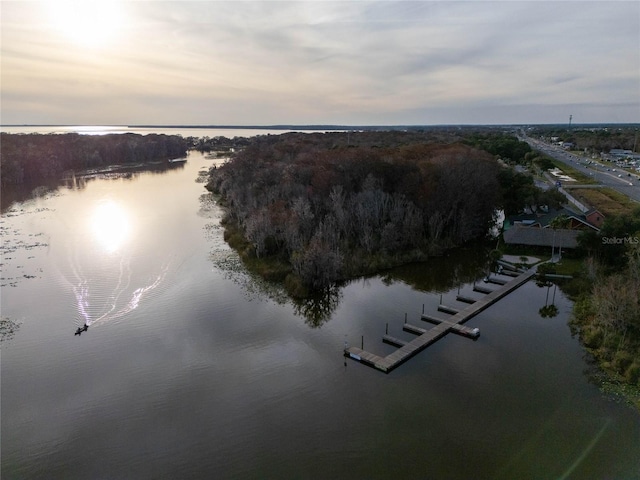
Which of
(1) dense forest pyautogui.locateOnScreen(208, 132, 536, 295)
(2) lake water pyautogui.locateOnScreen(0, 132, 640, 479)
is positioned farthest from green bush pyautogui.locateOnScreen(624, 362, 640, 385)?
(1) dense forest pyautogui.locateOnScreen(208, 132, 536, 295)

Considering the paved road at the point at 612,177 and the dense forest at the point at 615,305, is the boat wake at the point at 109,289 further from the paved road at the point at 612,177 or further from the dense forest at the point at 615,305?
the paved road at the point at 612,177

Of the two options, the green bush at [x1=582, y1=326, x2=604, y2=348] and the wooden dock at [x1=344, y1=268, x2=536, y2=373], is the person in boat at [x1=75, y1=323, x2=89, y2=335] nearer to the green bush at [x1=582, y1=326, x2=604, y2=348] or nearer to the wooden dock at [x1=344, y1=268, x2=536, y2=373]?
the wooden dock at [x1=344, y1=268, x2=536, y2=373]

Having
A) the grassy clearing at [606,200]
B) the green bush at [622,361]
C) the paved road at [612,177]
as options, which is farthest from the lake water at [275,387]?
the paved road at [612,177]

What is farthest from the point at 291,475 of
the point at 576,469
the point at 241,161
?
the point at 241,161

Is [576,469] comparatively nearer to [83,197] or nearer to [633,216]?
[633,216]

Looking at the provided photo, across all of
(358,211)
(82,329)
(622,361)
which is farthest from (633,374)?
(82,329)

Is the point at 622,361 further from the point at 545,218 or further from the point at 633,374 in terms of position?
the point at 545,218
